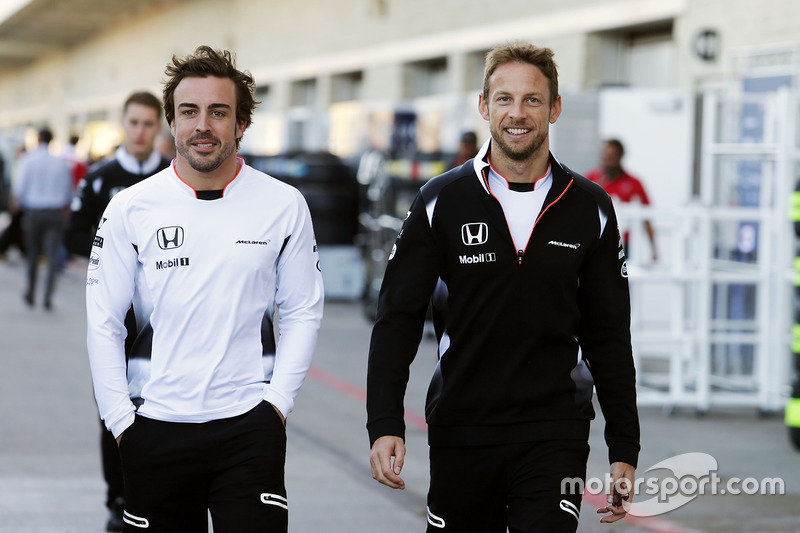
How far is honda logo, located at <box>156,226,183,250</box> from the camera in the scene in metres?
3.71

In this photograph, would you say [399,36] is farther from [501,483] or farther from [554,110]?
[501,483]

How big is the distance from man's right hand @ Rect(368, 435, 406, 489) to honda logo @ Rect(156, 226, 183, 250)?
0.82 metres

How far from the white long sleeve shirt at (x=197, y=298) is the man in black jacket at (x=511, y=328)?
1.01ft

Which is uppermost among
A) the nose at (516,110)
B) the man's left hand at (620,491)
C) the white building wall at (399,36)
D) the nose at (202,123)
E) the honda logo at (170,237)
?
the white building wall at (399,36)

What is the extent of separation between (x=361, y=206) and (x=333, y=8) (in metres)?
10.5

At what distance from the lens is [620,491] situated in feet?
12.0

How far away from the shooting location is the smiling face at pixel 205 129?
12.3 feet

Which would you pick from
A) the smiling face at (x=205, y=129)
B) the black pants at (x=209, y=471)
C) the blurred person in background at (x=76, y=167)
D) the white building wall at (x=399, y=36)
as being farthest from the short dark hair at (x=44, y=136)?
the black pants at (x=209, y=471)

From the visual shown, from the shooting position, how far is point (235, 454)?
12.0 ft

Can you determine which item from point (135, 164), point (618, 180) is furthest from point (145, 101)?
point (618, 180)

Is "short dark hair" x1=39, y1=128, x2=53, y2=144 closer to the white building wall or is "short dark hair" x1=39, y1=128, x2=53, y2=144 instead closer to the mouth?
the white building wall

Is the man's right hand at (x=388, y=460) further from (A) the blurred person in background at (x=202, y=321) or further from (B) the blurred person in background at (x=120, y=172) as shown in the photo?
(B) the blurred person in background at (x=120, y=172)

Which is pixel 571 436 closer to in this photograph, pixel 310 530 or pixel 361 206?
pixel 310 530

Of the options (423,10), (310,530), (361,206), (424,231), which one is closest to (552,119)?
(424,231)
